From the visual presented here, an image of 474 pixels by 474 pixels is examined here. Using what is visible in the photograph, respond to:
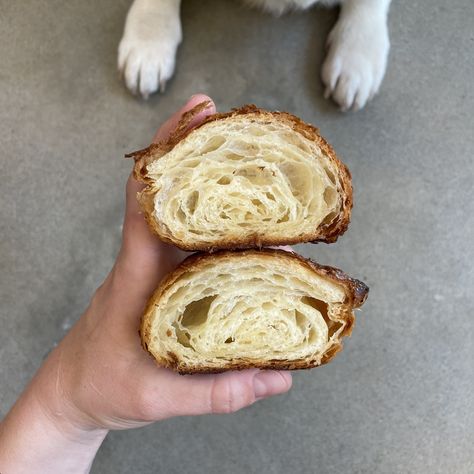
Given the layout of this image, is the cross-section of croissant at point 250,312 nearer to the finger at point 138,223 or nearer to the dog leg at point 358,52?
the finger at point 138,223

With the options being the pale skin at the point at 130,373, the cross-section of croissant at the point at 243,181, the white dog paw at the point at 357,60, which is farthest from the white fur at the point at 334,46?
the cross-section of croissant at the point at 243,181

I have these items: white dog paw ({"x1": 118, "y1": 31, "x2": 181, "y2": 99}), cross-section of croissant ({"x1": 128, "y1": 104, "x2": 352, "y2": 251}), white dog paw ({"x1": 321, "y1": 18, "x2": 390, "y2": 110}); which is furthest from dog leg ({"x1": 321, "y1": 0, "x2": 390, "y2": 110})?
cross-section of croissant ({"x1": 128, "y1": 104, "x2": 352, "y2": 251})

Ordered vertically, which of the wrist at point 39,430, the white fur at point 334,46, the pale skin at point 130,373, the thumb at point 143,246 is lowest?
the wrist at point 39,430

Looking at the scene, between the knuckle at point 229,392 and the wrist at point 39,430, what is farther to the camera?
the wrist at point 39,430

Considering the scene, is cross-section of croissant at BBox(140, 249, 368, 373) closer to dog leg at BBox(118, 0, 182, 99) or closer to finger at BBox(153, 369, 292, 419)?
finger at BBox(153, 369, 292, 419)

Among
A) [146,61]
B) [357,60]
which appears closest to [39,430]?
[146,61]

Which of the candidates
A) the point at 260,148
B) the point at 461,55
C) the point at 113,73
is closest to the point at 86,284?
the point at 113,73
